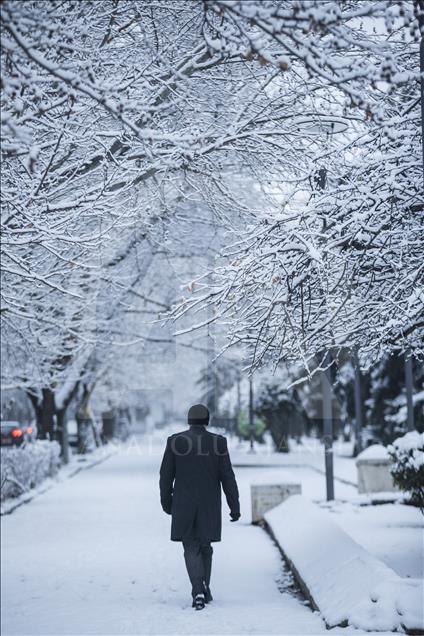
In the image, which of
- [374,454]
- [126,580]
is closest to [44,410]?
[374,454]

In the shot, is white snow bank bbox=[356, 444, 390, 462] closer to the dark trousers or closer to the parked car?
the dark trousers

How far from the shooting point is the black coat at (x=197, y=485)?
328 inches

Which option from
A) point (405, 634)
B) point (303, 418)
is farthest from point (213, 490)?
point (303, 418)

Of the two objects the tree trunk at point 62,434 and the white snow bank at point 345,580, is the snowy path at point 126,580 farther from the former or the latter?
the tree trunk at point 62,434

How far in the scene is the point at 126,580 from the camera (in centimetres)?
1012

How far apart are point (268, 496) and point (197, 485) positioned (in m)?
6.83

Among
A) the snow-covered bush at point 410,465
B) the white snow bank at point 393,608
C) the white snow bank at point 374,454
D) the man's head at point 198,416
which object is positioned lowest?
the white snow bank at point 393,608

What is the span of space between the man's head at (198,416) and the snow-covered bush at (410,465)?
9.35ft

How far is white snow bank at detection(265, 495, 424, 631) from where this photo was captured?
6750 mm

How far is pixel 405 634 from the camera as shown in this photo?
6.59 meters

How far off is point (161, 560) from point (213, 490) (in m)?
3.52

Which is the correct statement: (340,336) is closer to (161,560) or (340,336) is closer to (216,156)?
(216,156)

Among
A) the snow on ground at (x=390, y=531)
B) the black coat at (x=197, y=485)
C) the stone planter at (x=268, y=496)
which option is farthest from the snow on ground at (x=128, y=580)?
the snow on ground at (x=390, y=531)

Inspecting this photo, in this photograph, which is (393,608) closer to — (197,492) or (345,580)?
(345,580)
